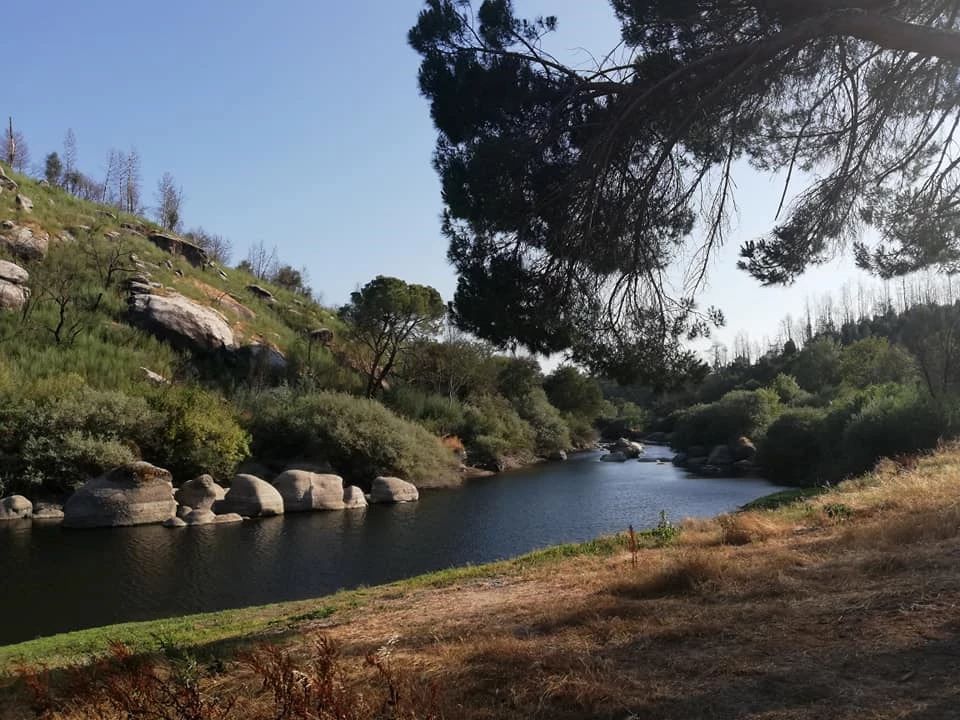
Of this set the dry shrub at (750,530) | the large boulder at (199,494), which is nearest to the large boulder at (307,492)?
the large boulder at (199,494)

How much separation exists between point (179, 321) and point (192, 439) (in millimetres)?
12851

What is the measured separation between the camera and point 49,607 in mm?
12633

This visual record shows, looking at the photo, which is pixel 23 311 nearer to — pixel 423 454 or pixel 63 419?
pixel 63 419

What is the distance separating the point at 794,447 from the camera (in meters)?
35.3

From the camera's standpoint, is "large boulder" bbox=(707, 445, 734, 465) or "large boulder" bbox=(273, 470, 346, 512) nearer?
"large boulder" bbox=(273, 470, 346, 512)

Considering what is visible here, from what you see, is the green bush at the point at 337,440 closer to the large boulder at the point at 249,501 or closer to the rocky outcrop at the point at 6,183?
the large boulder at the point at 249,501

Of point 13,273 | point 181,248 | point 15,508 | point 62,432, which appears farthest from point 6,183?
point 15,508

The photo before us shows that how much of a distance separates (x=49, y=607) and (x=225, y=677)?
34.1ft

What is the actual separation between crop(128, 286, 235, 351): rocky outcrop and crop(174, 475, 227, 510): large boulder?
14396mm

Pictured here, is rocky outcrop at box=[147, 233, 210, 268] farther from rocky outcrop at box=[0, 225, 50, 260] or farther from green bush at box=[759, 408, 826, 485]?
green bush at box=[759, 408, 826, 485]

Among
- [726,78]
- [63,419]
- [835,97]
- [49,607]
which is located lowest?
[49,607]

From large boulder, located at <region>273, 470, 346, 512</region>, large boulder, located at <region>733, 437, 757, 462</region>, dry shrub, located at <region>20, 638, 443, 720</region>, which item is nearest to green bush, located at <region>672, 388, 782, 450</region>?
large boulder, located at <region>733, 437, 757, 462</region>

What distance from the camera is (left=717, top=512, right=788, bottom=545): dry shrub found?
9.06 metres

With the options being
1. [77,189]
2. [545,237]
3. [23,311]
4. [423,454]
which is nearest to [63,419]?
[23,311]
